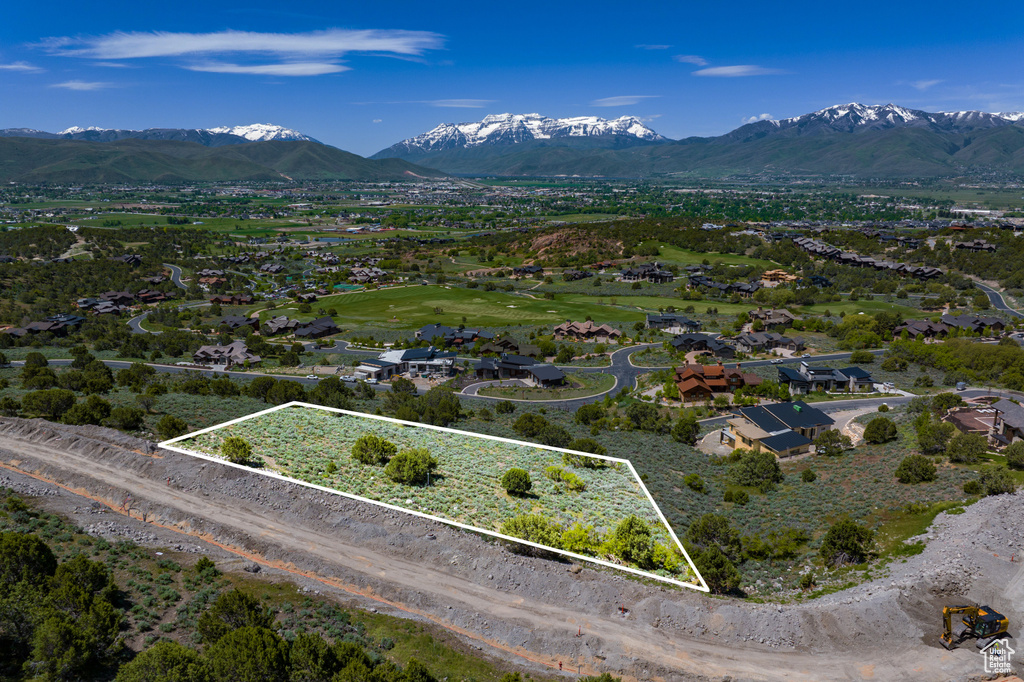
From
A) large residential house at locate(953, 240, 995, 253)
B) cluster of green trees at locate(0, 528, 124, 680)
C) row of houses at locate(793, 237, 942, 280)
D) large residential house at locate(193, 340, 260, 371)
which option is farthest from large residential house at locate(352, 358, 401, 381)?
large residential house at locate(953, 240, 995, 253)

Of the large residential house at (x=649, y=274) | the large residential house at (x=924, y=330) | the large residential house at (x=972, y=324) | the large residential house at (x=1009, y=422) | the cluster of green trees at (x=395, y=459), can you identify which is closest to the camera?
the cluster of green trees at (x=395, y=459)

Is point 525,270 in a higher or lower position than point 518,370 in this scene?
higher

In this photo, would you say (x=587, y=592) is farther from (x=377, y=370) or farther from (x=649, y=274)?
(x=649, y=274)

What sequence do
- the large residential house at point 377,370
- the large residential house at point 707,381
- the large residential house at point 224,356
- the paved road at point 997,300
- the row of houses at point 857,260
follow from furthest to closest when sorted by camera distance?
the row of houses at point 857,260
the paved road at point 997,300
the large residential house at point 224,356
the large residential house at point 377,370
the large residential house at point 707,381

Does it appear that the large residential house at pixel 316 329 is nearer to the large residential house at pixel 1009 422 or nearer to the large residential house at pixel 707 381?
the large residential house at pixel 707 381

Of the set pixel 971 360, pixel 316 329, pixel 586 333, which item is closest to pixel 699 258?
pixel 586 333

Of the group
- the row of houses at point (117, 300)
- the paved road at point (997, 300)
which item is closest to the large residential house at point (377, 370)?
the row of houses at point (117, 300)
